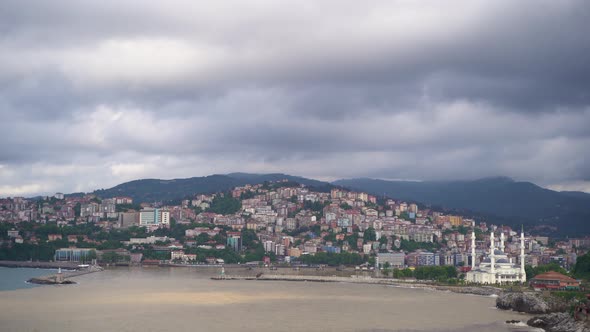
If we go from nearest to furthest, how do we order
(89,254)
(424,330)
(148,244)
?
(424,330) < (89,254) < (148,244)

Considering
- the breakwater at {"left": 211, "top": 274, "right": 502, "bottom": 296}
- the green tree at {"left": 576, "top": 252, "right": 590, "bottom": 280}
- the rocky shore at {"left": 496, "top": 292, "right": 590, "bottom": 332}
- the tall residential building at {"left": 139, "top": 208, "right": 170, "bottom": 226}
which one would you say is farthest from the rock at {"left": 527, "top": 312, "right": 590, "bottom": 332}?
the tall residential building at {"left": 139, "top": 208, "right": 170, "bottom": 226}

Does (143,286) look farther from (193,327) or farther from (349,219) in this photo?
(349,219)

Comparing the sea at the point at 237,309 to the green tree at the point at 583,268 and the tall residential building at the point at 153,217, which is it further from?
the tall residential building at the point at 153,217

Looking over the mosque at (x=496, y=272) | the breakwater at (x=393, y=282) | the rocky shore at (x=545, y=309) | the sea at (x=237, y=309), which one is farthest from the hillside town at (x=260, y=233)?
the rocky shore at (x=545, y=309)

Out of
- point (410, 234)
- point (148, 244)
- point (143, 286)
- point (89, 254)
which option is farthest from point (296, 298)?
point (410, 234)

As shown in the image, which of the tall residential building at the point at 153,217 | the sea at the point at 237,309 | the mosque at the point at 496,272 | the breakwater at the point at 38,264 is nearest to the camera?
the sea at the point at 237,309

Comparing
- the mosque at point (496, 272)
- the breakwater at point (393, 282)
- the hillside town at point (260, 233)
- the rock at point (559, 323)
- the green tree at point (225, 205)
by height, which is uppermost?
the green tree at point (225, 205)

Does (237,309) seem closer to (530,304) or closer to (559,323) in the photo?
(530,304)
